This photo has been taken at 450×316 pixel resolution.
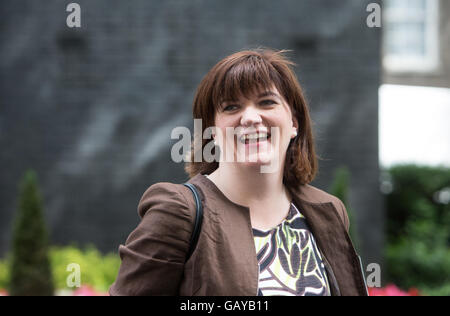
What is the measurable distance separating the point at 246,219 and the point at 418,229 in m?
8.25

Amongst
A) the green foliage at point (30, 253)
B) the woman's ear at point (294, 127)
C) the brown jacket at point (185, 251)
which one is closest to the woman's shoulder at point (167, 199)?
the brown jacket at point (185, 251)

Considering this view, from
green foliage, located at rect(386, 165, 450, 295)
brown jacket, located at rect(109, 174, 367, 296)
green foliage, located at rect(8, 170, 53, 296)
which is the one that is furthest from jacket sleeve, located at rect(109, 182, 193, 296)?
green foliage, located at rect(386, 165, 450, 295)

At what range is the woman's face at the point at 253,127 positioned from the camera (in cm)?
198

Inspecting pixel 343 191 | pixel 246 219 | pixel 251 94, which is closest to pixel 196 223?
pixel 246 219

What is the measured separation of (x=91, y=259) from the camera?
739 centimetres

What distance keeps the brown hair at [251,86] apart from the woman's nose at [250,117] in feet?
0.21

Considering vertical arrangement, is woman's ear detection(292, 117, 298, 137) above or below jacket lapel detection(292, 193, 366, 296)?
above

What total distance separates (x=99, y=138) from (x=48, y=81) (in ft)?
3.98

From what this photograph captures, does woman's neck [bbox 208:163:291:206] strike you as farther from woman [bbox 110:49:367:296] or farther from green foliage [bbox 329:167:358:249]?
green foliage [bbox 329:167:358:249]

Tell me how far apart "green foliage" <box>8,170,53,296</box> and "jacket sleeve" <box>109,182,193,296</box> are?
16.4 ft

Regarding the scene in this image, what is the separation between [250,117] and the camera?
6.44ft

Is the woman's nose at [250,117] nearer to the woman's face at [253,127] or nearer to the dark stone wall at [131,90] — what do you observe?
the woman's face at [253,127]

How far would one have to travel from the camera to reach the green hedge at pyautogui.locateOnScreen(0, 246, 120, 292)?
6746mm
